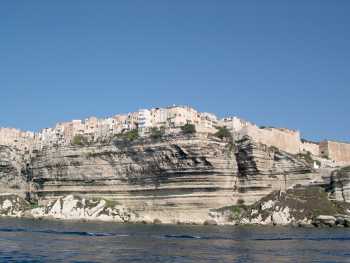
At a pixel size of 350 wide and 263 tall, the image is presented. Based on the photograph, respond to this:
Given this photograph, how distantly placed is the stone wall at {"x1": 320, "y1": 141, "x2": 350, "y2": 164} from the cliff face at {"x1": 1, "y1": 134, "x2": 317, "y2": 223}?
32.9 m

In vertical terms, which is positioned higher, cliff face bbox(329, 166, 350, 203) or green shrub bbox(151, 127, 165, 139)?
green shrub bbox(151, 127, 165, 139)

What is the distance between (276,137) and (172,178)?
20.9 meters

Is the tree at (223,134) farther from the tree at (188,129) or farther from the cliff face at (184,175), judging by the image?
the tree at (188,129)

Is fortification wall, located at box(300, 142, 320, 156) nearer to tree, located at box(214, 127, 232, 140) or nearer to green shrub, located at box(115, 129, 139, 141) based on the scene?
tree, located at box(214, 127, 232, 140)

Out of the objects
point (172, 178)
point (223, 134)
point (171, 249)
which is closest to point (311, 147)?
point (223, 134)

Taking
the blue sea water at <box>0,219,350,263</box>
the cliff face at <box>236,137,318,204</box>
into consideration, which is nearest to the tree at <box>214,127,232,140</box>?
the cliff face at <box>236,137,318,204</box>

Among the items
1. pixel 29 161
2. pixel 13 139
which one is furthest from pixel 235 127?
pixel 13 139

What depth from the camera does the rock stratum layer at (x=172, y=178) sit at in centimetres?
8344

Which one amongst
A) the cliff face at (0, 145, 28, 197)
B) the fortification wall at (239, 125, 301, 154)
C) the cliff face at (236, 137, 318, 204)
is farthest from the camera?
the cliff face at (0, 145, 28, 197)

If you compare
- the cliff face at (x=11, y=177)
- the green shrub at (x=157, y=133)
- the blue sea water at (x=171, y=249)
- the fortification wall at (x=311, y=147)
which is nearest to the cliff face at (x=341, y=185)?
the green shrub at (x=157, y=133)

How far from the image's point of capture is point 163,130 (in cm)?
8962

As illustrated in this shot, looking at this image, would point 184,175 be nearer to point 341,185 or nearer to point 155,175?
point 155,175

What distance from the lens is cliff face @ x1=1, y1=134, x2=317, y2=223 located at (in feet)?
274

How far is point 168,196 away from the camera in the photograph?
85812mm
